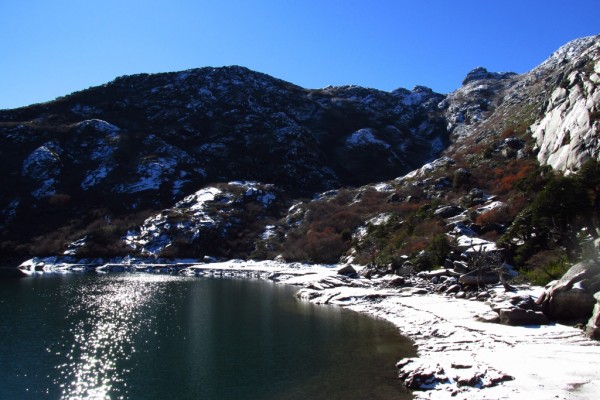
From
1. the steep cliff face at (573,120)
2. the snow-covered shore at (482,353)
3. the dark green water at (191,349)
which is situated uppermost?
the steep cliff face at (573,120)

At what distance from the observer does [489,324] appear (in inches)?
1260

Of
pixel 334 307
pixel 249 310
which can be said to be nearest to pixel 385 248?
pixel 334 307

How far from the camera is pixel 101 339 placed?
3400 cm

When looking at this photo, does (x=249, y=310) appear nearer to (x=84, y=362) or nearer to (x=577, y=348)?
(x=84, y=362)

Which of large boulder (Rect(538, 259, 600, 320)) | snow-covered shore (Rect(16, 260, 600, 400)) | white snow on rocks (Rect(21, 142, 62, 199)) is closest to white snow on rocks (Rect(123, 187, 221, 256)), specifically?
white snow on rocks (Rect(21, 142, 62, 199))

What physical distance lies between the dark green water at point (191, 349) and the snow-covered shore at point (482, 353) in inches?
71.6

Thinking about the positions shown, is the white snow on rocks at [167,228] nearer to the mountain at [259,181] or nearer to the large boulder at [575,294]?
the mountain at [259,181]

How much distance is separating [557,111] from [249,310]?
79.1 meters

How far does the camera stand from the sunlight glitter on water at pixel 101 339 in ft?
78.3

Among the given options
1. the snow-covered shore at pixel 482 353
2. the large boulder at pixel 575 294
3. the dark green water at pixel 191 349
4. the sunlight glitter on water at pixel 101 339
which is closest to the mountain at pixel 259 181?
the snow-covered shore at pixel 482 353

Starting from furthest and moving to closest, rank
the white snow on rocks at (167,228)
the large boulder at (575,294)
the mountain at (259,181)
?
1. the white snow on rocks at (167,228)
2. the mountain at (259,181)
3. the large boulder at (575,294)

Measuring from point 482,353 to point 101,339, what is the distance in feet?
96.0

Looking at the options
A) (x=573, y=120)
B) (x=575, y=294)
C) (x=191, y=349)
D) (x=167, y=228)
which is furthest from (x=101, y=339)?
(x=167, y=228)

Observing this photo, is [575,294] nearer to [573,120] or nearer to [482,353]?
[482,353]
